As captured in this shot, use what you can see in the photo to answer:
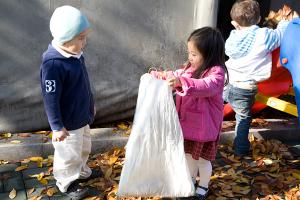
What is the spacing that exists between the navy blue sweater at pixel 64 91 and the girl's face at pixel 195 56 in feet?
2.51

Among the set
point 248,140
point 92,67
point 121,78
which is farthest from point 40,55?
point 248,140

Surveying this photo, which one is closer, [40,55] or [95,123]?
[40,55]

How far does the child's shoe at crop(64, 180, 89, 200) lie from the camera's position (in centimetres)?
315

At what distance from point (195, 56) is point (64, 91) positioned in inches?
36.1

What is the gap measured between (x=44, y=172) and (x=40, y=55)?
1.09 metres

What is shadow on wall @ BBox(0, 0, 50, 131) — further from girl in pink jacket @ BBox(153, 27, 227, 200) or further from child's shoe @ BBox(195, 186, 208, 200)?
child's shoe @ BBox(195, 186, 208, 200)

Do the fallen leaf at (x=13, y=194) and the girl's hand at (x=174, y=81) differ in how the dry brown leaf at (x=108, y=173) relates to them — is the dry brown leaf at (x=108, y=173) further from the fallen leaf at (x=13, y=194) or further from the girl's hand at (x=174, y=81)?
the girl's hand at (x=174, y=81)

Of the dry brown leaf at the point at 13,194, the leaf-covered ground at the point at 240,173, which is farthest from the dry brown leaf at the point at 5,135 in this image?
the dry brown leaf at the point at 13,194

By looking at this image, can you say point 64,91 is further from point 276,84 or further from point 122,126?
point 276,84

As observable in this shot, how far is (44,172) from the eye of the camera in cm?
351

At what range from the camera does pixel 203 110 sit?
2.88 meters

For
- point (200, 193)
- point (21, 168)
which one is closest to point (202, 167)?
point (200, 193)

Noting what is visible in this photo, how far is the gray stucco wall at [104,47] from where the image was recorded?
12.4 ft

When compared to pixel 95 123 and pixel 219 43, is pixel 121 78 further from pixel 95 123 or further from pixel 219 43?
pixel 219 43
